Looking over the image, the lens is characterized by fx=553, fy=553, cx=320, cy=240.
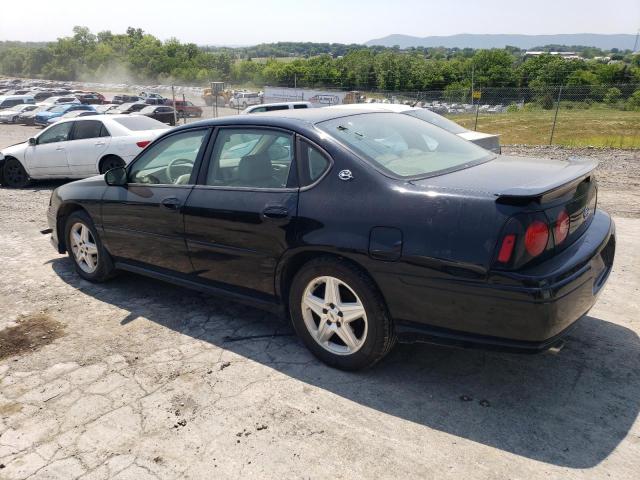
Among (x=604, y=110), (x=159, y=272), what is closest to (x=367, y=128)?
(x=159, y=272)

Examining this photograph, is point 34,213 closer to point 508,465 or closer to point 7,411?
point 7,411

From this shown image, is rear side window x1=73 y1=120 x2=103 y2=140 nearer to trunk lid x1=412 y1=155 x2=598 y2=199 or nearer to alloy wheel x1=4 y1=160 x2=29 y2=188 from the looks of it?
alloy wheel x1=4 y1=160 x2=29 y2=188

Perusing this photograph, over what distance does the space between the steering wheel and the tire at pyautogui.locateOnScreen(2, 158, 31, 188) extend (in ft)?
28.8

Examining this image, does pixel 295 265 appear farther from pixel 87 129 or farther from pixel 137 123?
pixel 87 129

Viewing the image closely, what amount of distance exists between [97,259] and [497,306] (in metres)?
3.87

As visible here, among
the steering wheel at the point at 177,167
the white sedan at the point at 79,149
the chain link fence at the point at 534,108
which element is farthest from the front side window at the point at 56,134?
the chain link fence at the point at 534,108

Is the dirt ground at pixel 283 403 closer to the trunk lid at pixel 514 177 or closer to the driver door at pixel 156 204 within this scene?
the driver door at pixel 156 204

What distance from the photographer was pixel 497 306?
2822mm

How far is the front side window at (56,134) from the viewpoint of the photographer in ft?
37.0

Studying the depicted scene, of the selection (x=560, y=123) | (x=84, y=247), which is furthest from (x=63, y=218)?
(x=560, y=123)

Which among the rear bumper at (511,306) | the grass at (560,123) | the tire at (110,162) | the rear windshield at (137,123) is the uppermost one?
the rear windshield at (137,123)

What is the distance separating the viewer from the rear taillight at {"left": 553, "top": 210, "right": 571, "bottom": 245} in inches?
117

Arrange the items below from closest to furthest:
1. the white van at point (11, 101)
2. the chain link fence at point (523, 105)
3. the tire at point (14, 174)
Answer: the tire at point (14, 174)
the chain link fence at point (523, 105)
the white van at point (11, 101)

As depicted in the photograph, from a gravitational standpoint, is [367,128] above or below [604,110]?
above
